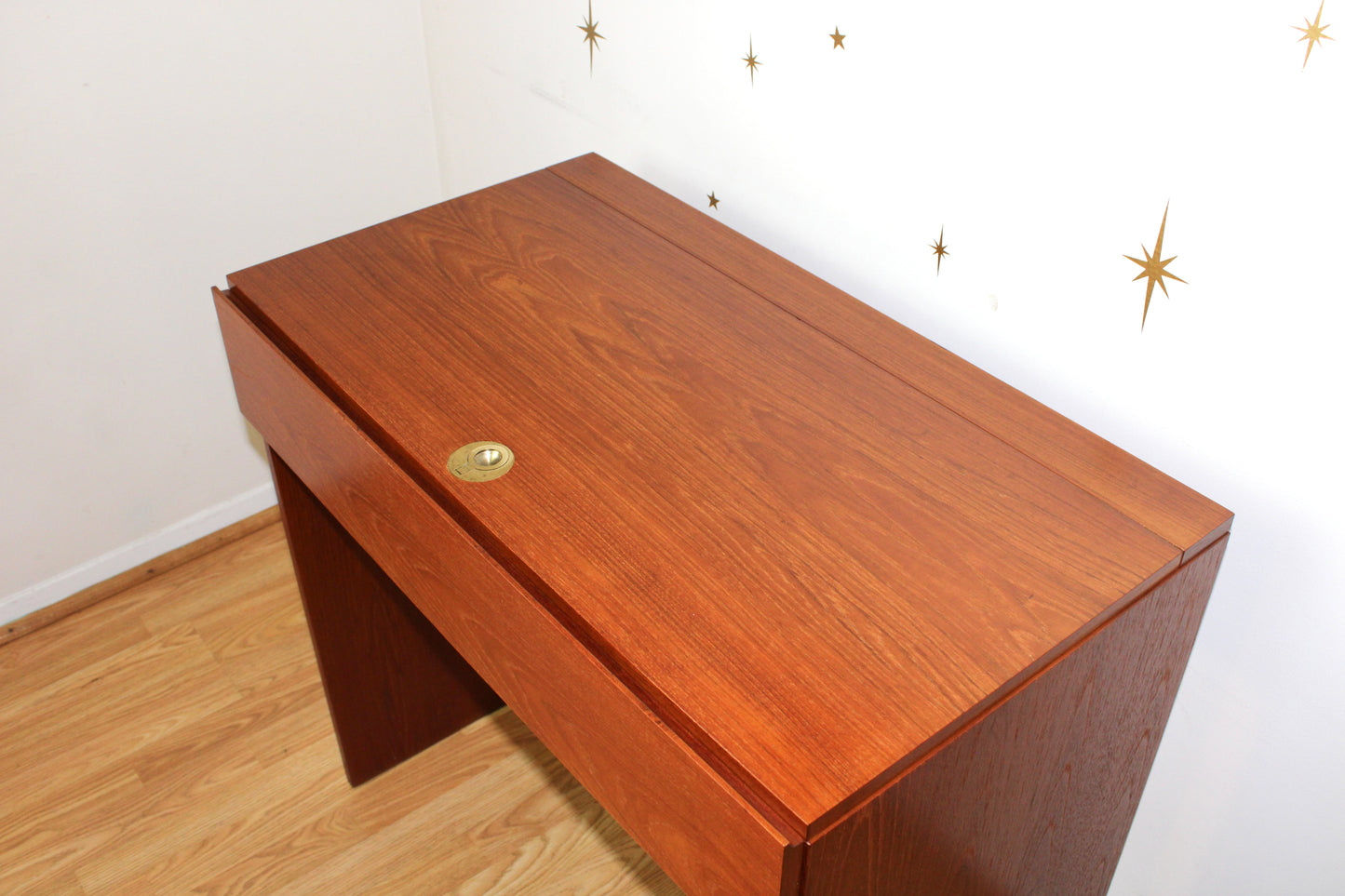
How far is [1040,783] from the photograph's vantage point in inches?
32.2

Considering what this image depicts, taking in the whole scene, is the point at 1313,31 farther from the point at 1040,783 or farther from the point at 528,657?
the point at 528,657

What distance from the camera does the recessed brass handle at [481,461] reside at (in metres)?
0.86

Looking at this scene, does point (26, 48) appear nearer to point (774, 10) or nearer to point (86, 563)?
point (86, 563)

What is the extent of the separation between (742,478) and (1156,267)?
0.35 meters

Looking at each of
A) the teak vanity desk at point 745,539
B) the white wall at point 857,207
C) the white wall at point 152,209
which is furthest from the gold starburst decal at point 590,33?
the white wall at point 152,209

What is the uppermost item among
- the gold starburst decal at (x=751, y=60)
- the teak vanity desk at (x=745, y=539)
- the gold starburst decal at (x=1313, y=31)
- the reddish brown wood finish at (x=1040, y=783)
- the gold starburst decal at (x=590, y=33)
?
the gold starburst decal at (x=1313, y=31)

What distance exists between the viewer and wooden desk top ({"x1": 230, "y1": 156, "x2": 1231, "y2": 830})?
708 millimetres

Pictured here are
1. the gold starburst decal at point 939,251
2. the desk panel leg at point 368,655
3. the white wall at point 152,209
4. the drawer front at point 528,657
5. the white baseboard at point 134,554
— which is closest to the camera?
the drawer front at point 528,657

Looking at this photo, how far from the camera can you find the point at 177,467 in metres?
1.70

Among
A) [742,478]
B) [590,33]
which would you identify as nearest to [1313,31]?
[742,478]

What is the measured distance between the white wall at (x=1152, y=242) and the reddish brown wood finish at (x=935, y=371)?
51mm

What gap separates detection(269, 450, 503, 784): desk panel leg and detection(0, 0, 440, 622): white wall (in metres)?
0.51

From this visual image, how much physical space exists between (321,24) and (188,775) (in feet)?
3.29

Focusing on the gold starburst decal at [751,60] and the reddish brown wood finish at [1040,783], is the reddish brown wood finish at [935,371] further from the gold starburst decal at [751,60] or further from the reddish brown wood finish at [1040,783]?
the gold starburst decal at [751,60]
